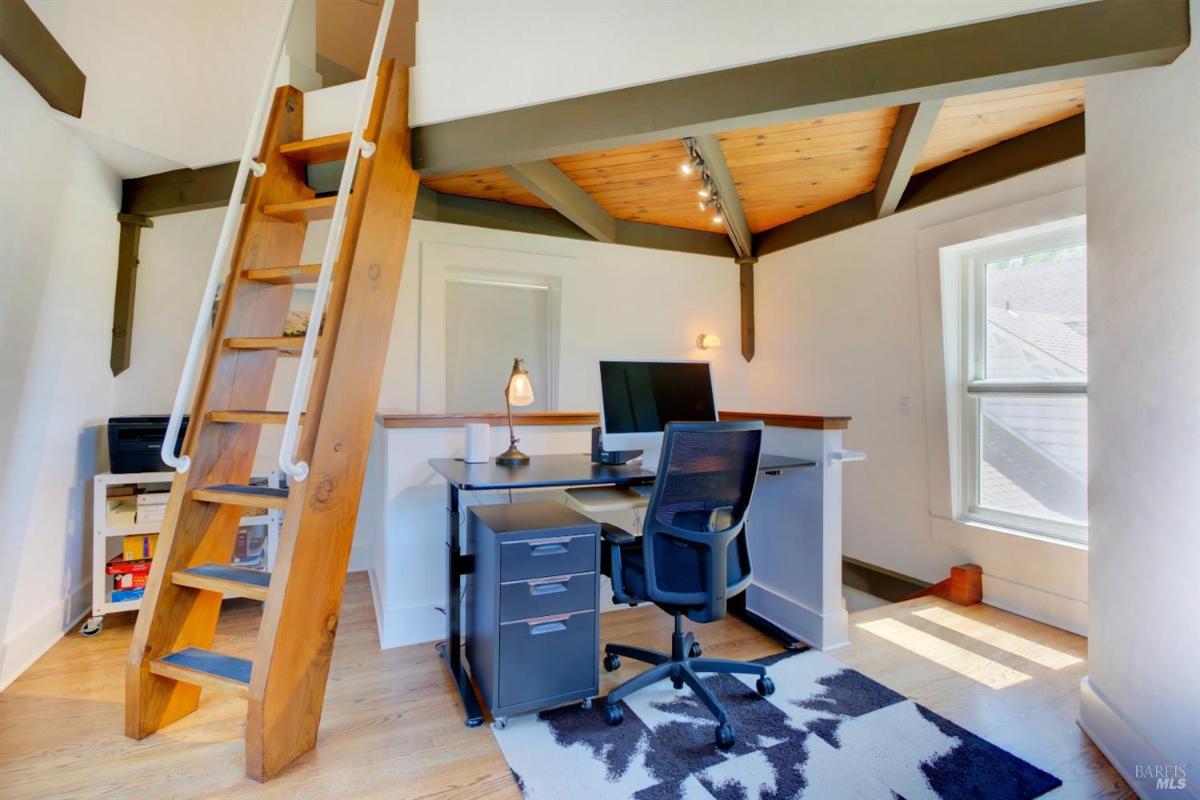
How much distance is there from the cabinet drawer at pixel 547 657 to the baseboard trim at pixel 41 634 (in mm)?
1902

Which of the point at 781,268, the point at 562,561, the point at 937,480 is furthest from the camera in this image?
the point at 781,268

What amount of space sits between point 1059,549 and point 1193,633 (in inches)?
54.5

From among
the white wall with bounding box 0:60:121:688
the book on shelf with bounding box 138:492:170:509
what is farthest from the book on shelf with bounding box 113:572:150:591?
the book on shelf with bounding box 138:492:170:509

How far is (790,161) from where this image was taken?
317 cm

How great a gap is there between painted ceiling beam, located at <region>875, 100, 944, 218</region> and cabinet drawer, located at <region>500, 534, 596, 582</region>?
2072 millimetres

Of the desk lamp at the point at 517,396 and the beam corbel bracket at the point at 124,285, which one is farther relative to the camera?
the beam corbel bracket at the point at 124,285

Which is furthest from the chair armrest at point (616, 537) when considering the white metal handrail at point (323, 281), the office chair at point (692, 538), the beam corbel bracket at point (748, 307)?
the beam corbel bracket at point (748, 307)

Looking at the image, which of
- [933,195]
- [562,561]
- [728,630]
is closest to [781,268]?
[933,195]

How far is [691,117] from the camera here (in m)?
1.89

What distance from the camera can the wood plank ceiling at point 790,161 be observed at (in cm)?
256

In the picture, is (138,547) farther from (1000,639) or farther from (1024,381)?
(1024,381)

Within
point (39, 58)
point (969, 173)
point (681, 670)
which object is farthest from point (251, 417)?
point (969, 173)

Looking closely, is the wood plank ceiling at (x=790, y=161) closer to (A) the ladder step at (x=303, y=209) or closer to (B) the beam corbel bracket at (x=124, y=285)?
(A) the ladder step at (x=303, y=209)

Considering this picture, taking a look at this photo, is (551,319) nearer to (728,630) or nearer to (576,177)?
(576,177)
